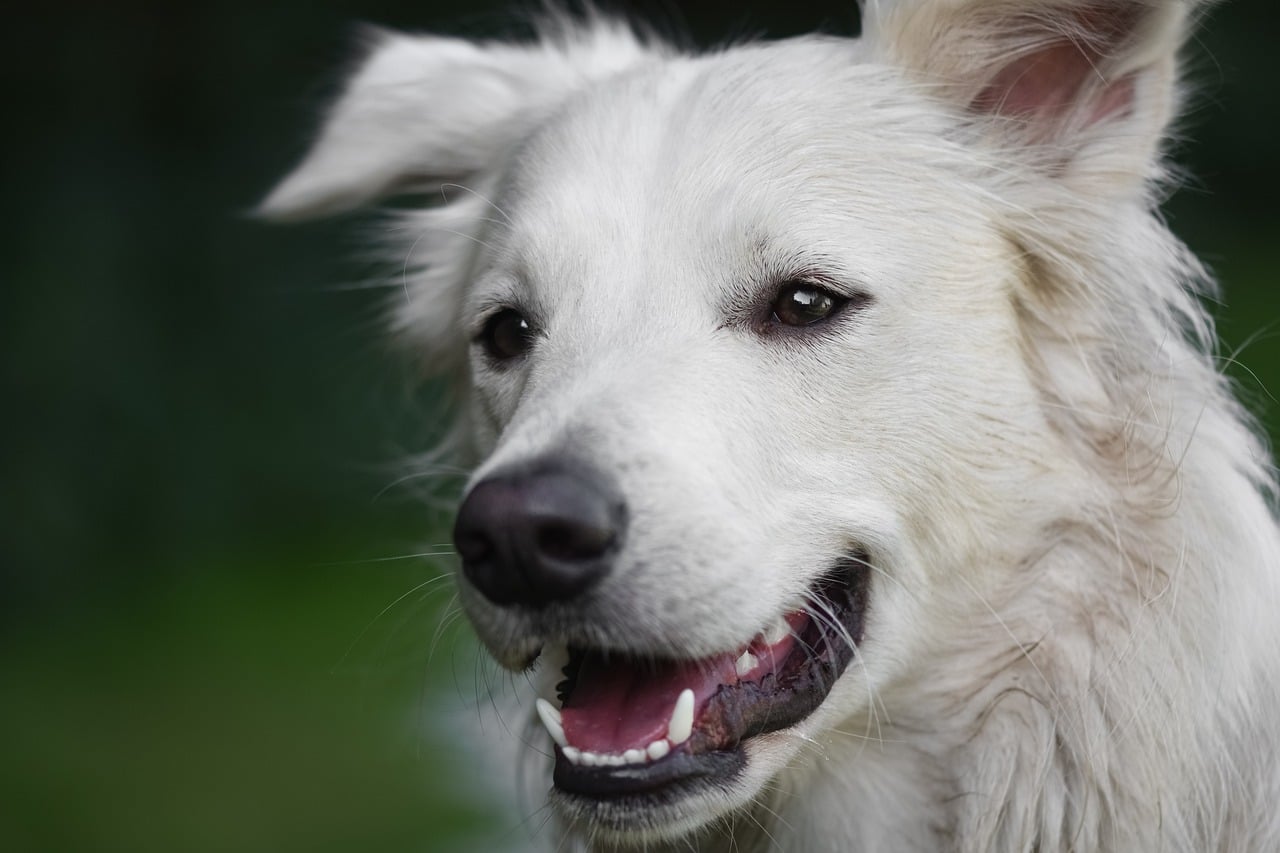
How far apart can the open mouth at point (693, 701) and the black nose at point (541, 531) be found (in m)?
0.23

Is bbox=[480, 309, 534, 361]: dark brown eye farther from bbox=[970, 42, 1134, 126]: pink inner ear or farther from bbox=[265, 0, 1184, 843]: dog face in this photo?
bbox=[970, 42, 1134, 126]: pink inner ear

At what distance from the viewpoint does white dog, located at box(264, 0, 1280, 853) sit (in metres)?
2.07

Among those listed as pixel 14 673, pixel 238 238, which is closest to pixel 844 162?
pixel 14 673

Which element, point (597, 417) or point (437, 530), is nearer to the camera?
point (597, 417)

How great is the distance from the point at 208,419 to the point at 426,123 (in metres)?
3.81

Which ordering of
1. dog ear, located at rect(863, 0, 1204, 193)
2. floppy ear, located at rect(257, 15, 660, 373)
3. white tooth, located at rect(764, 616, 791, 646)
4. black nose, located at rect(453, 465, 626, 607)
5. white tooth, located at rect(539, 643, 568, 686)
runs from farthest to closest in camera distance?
floppy ear, located at rect(257, 15, 660, 373) → white tooth, located at rect(539, 643, 568, 686) → dog ear, located at rect(863, 0, 1204, 193) → white tooth, located at rect(764, 616, 791, 646) → black nose, located at rect(453, 465, 626, 607)

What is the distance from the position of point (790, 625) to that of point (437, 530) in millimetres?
1516

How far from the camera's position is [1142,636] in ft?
7.49

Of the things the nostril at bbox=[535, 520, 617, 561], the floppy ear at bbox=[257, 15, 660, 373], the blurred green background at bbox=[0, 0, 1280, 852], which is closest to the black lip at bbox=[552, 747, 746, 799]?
the nostril at bbox=[535, 520, 617, 561]

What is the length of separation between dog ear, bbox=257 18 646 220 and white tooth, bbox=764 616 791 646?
52.3 inches

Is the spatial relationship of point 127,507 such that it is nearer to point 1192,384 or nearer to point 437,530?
point 437,530

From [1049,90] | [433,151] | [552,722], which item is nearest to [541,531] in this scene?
[552,722]

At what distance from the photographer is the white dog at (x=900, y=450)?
2066mm

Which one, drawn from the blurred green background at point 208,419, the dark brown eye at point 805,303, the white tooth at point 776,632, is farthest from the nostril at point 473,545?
the blurred green background at point 208,419
